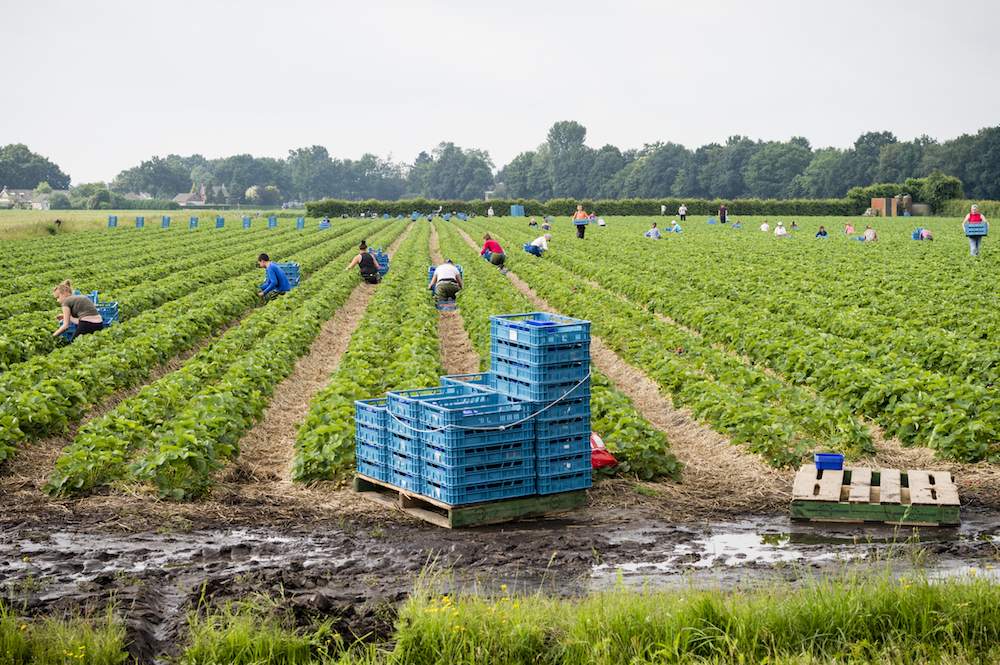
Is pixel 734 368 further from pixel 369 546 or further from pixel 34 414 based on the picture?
pixel 34 414

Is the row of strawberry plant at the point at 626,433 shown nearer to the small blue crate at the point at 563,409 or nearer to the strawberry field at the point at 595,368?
the strawberry field at the point at 595,368

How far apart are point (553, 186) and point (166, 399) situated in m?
170

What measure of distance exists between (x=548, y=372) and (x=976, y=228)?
27899mm

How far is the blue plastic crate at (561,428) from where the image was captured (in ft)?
26.0

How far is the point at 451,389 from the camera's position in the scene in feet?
29.7

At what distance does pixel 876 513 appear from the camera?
7.64 m


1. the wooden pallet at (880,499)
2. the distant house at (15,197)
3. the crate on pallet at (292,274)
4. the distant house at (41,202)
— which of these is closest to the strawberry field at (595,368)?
the crate on pallet at (292,274)

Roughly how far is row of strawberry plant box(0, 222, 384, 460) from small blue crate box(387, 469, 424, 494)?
170 inches

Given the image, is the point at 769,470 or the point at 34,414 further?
the point at 34,414

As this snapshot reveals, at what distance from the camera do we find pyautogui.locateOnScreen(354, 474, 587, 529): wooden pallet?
7.61 meters

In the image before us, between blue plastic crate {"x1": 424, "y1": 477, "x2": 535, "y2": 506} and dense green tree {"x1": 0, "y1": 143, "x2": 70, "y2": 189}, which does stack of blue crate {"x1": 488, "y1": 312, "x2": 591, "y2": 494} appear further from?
dense green tree {"x1": 0, "y1": 143, "x2": 70, "y2": 189}

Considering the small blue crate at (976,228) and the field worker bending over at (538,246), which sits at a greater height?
the small blue crate at (976,228)

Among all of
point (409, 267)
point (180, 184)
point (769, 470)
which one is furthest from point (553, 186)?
point (769, 470)

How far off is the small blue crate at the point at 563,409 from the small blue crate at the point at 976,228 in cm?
2742
